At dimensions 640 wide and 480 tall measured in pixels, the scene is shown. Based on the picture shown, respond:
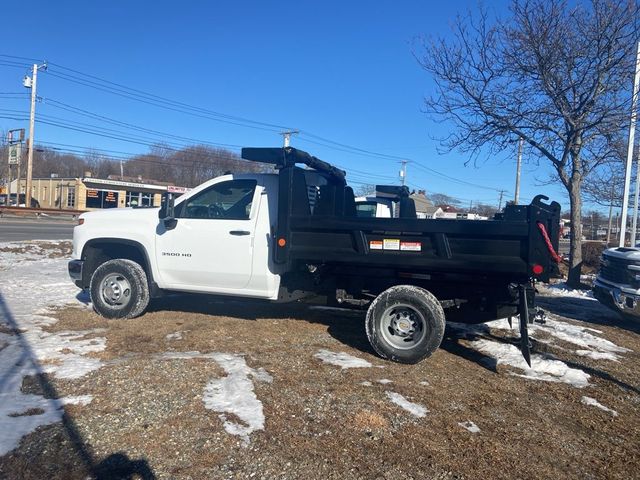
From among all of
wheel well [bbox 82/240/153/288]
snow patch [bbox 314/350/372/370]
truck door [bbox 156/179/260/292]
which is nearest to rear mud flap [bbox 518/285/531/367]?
snow patch [bbox 314/350/372/370]

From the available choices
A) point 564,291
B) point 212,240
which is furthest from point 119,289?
point 564,291

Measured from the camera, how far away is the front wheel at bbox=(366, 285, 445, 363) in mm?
5562

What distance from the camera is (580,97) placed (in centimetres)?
1141

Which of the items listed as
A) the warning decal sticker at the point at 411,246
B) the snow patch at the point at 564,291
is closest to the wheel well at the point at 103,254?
the warning decal sticker at the point at 411,246

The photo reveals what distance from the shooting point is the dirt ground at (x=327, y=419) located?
11.1 ft

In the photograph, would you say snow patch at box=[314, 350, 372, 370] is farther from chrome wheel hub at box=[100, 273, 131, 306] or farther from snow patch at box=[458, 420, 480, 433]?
chrome wheel hub at box=[100, 273, 131, 306]

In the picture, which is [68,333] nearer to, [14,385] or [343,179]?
[14,385]

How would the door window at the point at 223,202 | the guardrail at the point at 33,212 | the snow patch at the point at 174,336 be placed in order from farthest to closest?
1. the guardrail at the point at 33,212
2. the door window at the point at 223,202
3. the snow patch at the point at 174,336

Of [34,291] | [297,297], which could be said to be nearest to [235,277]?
[297,297]

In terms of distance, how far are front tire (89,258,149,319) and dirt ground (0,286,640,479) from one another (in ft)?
1.78

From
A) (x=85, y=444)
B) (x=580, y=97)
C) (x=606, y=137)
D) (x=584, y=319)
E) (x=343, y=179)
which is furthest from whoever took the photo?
(x=606, y=137)

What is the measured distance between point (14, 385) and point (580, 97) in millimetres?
11510

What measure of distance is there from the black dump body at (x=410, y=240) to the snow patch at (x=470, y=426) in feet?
5.68

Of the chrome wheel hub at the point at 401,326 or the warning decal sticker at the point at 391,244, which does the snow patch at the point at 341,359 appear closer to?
the chrome wheel hub at the point at 401,326
